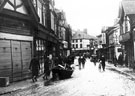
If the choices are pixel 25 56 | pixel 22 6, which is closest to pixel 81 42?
pixel 25 56

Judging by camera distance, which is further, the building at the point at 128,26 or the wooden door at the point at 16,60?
the building at the point at 128,26

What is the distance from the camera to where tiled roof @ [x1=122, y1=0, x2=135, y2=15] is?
1260 inches

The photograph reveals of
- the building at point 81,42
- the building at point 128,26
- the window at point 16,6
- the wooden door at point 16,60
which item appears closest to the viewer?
the window at point 16,6

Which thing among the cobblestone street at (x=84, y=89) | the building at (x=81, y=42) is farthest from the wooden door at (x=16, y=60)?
the building at (x=81, y=42)

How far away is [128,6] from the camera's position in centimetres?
3316

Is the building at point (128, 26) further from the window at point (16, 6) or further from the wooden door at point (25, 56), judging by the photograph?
the window at point (16, 6)

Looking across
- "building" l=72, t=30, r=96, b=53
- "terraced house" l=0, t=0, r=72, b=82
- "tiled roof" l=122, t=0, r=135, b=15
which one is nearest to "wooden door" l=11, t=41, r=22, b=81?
"terraced house" l=0, t=0, r=72, b=82

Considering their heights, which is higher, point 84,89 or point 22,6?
point 22,6

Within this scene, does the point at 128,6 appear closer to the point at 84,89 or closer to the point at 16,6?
the point at 16,6

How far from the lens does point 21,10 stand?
1669cm

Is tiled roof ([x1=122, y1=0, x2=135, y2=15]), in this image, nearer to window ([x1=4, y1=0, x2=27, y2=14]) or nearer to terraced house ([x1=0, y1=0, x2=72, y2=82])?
terraced house ([x1=0, y1=0, x2=72, y2=82])

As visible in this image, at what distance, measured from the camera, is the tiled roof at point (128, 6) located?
105 feet

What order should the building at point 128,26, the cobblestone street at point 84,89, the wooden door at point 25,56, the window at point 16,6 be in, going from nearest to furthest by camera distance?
the cobblestone street at point 84,89 → the window at point 16,6 → the wooden door at point 25,56 → the building at point 128,26

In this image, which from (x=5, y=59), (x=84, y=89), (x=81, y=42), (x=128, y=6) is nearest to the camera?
(x=84, y=89)
